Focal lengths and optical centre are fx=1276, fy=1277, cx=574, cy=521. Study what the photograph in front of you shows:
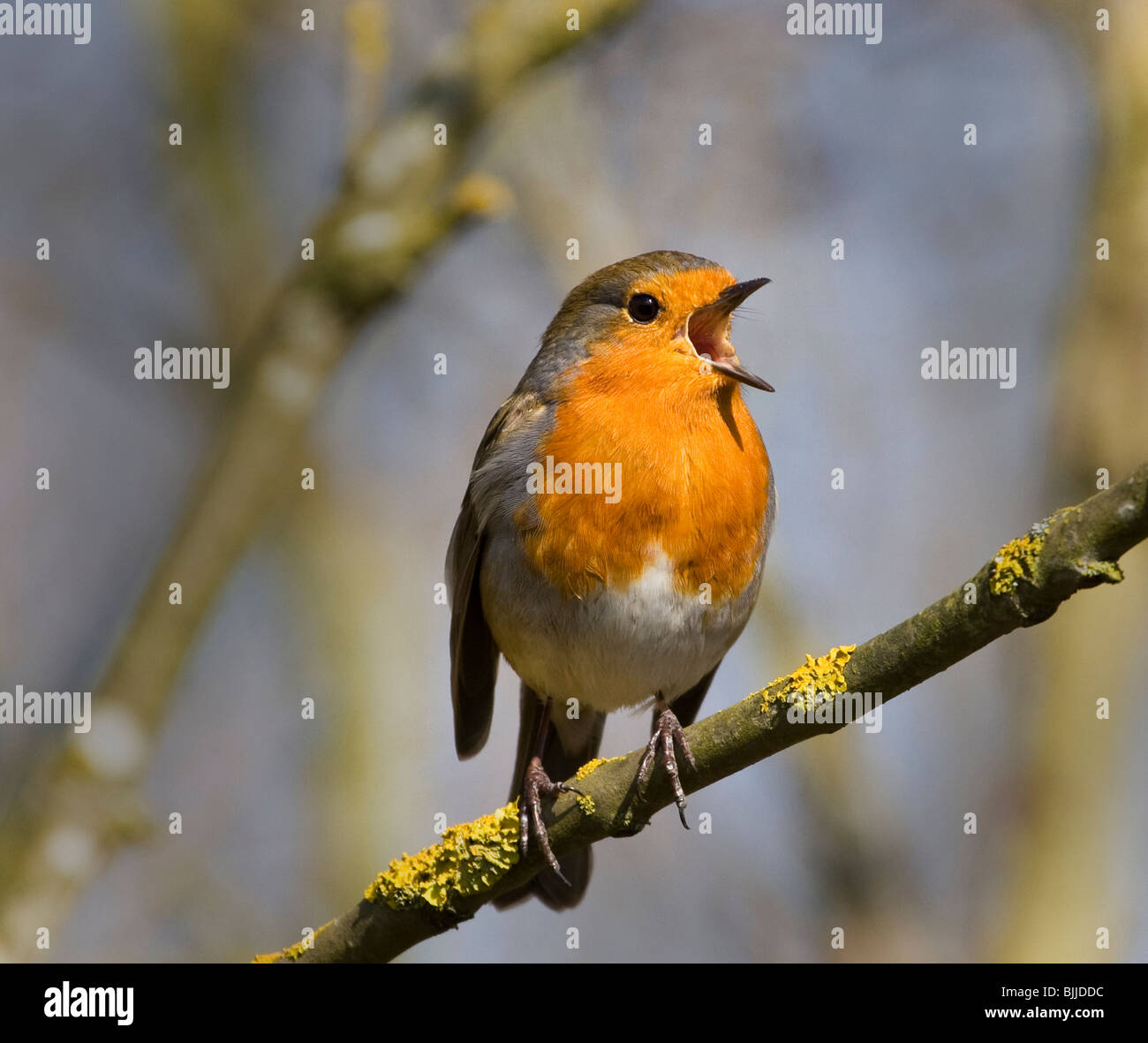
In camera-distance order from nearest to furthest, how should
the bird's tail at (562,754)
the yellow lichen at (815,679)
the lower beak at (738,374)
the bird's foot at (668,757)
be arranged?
1. the yellow lichen at (815,679)
2. the bird's foot at (668,757)
3. the lower beak at (738,374)
4. the bird's tail at (562,754)

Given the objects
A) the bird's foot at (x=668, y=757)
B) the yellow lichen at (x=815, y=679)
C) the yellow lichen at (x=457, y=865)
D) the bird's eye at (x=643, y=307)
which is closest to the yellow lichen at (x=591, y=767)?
the bird's foot at (x=668, y=757)

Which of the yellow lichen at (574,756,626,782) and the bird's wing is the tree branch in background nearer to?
the bird's wing

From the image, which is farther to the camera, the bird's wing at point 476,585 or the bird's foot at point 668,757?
the bird's wing at point 476,585

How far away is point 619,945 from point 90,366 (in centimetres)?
501

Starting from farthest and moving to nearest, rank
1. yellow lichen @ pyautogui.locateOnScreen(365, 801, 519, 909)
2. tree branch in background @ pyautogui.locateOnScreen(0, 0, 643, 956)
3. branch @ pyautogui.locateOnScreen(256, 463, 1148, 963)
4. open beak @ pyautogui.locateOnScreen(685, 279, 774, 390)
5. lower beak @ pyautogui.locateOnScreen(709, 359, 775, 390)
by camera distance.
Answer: open beak @ pyautogui.locateOnScreen(685, 279, 774, 390)
lower beak @ pyautogui.locateOnScreen(709, 359, 775, 390)
tree branch in background @ pyautogui.locateOnScreen(0, 0, 643, 956)
yellow lichen @ pyautogui.locateOnScreen(365, 801, 519, 909)
branch @ pyautogui.locateOnScreen(256, 463, 1148, 963)

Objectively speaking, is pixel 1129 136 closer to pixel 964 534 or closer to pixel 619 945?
pixel 964 534

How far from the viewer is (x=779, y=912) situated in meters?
7.47

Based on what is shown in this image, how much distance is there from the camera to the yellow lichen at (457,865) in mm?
3588

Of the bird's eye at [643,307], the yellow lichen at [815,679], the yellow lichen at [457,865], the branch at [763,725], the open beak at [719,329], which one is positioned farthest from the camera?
the bird's eye at [643,307]

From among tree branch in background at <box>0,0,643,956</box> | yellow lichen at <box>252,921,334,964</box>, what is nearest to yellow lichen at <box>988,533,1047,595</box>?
yellow lichen at <box>252,921,334,964</box>

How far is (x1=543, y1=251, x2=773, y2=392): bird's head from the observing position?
461 centimetres

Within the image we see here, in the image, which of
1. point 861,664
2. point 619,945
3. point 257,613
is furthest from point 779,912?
point 861,664

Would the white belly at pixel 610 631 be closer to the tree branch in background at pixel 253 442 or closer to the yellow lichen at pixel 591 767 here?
the yellow lichen at pixel 591 767

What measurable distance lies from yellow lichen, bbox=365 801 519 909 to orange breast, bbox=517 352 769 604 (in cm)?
97
